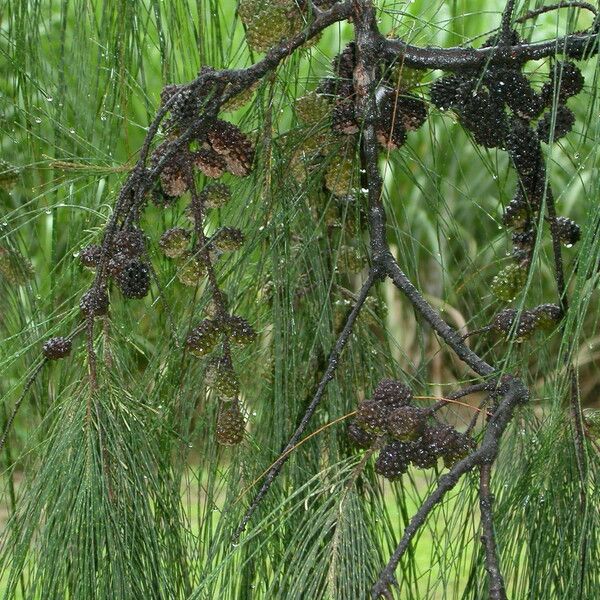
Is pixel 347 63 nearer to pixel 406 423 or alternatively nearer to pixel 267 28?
pixel 267 28

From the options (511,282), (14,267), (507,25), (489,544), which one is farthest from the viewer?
(14,267)

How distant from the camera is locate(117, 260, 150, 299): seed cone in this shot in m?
0.54

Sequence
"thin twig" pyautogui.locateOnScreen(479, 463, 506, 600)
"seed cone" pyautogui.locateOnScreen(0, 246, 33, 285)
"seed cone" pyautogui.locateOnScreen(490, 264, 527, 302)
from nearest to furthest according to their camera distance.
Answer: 1. "thin twig" pyautogui.locateOnScreen(479, 463, 506, 600)
2. "seed cone" pyautogui.locateOnScreen(490, 264, 527, 302)
3. "seed cone" pyautogui.locateOnScreen(0, 246, 33, 285)

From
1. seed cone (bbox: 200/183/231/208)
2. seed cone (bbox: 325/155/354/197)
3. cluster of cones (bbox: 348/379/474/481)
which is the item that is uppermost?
seed cone (bbox: 200/183/231/208)

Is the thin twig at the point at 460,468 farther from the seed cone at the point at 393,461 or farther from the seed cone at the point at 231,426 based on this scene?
the seed cone at the point at 231,426

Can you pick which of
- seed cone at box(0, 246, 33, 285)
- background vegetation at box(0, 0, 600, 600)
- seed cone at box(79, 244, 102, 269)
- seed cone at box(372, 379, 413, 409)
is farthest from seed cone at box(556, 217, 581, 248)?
seed cone at box(0, 246, 33, 285)

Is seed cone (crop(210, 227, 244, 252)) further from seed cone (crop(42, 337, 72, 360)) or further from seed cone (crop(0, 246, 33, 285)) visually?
seed cone (crop(0, 246, 33, 285))

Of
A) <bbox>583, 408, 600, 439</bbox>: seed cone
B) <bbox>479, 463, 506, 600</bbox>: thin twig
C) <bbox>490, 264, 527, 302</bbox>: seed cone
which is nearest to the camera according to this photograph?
<bbox>479, 463, 506, 600</bbox>: thin twig

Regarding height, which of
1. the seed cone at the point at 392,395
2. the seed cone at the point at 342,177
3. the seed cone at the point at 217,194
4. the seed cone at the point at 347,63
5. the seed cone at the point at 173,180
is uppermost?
the seed cone at the point at 347,63

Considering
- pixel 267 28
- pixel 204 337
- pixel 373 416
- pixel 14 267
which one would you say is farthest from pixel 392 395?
pixel 14 267

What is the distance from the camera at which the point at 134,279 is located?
1.78 ft

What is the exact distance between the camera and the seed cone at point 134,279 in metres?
0.54

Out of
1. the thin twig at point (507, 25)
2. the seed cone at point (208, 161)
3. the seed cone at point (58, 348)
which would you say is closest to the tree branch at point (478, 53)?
the thin twig at point (507, 25)

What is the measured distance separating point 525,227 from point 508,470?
5.8 inches
